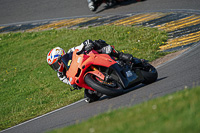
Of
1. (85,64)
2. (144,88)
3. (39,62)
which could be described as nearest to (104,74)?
(85,64)

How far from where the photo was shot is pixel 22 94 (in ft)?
40.2

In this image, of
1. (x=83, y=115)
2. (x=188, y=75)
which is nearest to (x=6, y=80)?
(x=83, y=115)

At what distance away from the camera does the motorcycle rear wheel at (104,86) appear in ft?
22.7

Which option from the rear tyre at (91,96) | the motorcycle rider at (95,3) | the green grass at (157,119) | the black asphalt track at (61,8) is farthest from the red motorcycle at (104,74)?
the motorcycle rider at (95,3)

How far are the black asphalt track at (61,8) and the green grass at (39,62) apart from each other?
2.41 metres

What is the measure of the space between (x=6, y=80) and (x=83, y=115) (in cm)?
816

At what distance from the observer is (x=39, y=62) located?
15.3 meters

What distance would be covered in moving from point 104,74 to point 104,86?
32cm

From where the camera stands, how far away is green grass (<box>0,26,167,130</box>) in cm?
1045

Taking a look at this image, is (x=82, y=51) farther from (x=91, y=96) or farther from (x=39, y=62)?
(x=39, y=62)

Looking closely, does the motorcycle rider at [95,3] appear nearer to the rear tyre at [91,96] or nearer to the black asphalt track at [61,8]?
the black asphalt track at [61,8]

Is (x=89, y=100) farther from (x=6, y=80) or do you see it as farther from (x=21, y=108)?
(x=6, y=80)

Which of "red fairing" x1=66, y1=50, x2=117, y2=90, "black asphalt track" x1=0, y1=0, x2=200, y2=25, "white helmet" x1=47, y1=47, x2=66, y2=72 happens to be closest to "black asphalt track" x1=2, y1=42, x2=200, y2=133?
"red fairing" x1=66, y1=50, x2=117, y2=90

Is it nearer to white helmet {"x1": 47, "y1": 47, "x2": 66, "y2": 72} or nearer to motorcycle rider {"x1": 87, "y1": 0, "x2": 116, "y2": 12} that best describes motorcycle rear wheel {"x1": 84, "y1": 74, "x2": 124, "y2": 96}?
white helmet {"x1": 47, "y1": 47, "x2": 66, "y2": 72}
